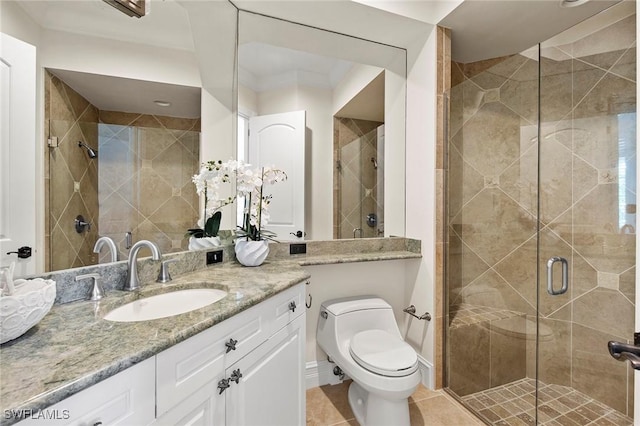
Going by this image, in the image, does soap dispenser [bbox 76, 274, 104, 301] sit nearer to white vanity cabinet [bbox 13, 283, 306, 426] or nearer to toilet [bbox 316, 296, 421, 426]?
white vanity cabinet [bbox 13, 283, 306, 426]

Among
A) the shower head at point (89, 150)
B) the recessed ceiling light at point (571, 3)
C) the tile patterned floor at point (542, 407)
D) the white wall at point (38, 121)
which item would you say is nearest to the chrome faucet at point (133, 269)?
the white wall at point (38, 121)

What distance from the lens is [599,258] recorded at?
171cm

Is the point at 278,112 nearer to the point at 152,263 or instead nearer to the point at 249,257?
the point at 249,257

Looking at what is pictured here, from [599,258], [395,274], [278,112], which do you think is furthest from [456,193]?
[278,112]

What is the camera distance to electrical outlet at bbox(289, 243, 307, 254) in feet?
6.21

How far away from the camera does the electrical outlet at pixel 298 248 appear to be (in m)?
1.89

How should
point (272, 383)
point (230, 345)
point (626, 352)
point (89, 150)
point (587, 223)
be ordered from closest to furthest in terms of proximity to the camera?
point (626, 352) < point (230, 345) < point (89, 150) < point (272, 383) < point (587, 223)

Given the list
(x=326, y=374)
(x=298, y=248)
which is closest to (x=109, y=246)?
(x=298, y=248)

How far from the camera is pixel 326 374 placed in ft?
6.25

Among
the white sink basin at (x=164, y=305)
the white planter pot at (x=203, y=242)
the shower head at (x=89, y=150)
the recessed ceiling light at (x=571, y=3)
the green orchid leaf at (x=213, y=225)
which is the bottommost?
the white sink basin at (x=164, y=305)

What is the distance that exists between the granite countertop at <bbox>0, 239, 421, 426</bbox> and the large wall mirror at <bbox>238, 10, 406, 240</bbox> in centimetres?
87

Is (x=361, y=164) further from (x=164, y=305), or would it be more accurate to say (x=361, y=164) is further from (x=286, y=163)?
(x=164, y=305)

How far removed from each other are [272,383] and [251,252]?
2.06 feet

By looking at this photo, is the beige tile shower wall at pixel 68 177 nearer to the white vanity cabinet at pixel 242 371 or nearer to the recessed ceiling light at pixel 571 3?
the white vanity cabinet at pixel 242 371
